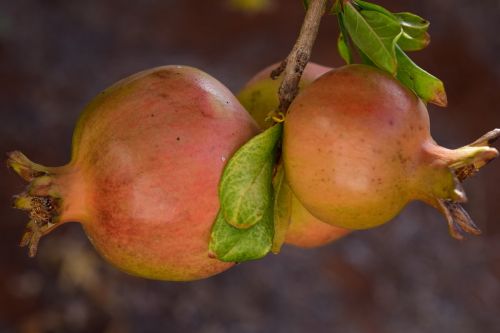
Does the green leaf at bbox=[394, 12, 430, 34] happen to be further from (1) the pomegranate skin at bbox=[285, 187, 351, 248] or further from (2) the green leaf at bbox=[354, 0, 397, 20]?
(1) the pomegranate skin at bbox=[285, 187, 351, 248]

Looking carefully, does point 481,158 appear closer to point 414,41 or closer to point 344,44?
point 414,41

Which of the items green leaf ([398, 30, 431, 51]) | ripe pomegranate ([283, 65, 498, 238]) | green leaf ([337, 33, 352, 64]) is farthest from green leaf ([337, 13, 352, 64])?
ripe pomegranate ([283, 65, 498, 238])

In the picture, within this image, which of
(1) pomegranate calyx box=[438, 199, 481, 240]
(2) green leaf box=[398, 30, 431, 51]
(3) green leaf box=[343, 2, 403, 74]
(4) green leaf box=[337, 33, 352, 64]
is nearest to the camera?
(1) pomegranate calyx box=[438, 199, 481, 240]

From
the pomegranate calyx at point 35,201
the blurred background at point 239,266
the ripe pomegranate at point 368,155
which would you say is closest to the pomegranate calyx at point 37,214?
the pomegranate calyx at point 35,201

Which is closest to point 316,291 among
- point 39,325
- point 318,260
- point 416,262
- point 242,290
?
point 318,260

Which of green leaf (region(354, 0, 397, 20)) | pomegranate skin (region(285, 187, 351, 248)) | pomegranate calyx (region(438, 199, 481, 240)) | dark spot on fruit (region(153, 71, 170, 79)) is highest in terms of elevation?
green leaf (region(354, 0, 397, 20))

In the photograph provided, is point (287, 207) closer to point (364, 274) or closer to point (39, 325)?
point (39, 325)
